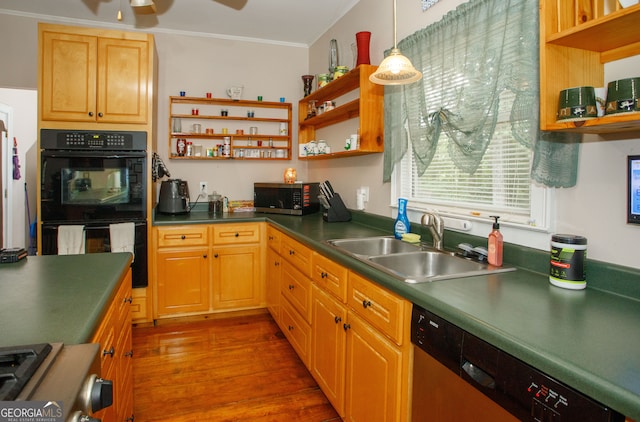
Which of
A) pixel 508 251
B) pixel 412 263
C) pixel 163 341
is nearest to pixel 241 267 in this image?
pixel 163 341

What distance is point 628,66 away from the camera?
1.23 metres

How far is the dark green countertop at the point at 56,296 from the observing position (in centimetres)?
92

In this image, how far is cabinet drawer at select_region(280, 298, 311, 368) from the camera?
7.69 ft

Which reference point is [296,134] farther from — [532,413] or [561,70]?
[532,413]

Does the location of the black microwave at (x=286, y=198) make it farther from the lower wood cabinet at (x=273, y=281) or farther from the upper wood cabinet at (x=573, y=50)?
the upper wood cabinet at (x=573, y=50)

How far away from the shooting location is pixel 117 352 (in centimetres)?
143

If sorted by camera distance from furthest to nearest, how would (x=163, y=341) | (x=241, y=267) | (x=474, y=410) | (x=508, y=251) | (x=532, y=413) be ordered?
(x=241, y=267)
(x=163, y=341)
(x=508, y=251)
(x=474, y=410)
(x=532, y=413)

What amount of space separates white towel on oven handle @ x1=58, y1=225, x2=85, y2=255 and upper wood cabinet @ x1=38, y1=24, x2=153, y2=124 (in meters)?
0.82

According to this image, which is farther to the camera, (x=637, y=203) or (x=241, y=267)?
(x=241, y=267)

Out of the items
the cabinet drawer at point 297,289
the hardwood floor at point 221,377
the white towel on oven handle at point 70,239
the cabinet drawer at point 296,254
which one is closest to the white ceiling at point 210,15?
the white towel on oven handle at point 70,239

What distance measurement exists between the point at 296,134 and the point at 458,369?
3.33 meters

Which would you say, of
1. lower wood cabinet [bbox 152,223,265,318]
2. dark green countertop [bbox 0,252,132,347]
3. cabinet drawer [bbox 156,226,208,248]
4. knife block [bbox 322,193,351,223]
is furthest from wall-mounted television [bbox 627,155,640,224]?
cabinet drawer [bbox 156,226,208,248]

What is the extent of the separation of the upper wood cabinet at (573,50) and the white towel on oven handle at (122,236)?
286cm

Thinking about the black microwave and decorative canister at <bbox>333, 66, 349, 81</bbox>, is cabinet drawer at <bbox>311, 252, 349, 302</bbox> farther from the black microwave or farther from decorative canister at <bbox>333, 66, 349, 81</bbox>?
decorative canister at <bbox>333, 66, 349, 81</bbox>
